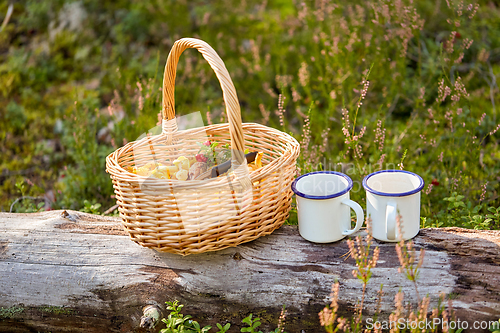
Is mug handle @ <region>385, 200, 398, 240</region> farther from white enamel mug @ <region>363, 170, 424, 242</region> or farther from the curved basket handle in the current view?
the curved basket handle

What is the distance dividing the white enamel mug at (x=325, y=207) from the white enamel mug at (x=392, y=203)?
6 centimetres

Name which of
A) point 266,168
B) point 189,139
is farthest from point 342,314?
point 189,139

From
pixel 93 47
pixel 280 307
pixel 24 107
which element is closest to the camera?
pixel 280 307

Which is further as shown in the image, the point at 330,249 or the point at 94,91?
the point at 94,91

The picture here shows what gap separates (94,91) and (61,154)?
1.02 m

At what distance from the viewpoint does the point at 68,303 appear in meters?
1.71

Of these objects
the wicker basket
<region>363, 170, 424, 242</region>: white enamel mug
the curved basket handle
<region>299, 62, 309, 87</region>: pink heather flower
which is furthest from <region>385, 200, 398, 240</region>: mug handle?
<region>299, 62, 309, 87</region>: pink heather flower

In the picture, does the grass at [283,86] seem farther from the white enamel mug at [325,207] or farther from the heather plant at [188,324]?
the heather plant at [188,324]

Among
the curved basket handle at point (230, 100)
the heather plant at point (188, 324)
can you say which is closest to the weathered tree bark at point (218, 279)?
the heather plant at point (188, 324)

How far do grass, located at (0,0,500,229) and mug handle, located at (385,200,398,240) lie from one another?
19.5 inches

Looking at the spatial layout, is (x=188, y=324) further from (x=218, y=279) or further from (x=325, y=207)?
(x=325, y=207)

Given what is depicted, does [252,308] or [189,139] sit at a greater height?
[189,139]

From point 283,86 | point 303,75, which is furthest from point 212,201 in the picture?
point 303,75

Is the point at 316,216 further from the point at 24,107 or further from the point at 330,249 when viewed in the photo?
the point at 24,107
